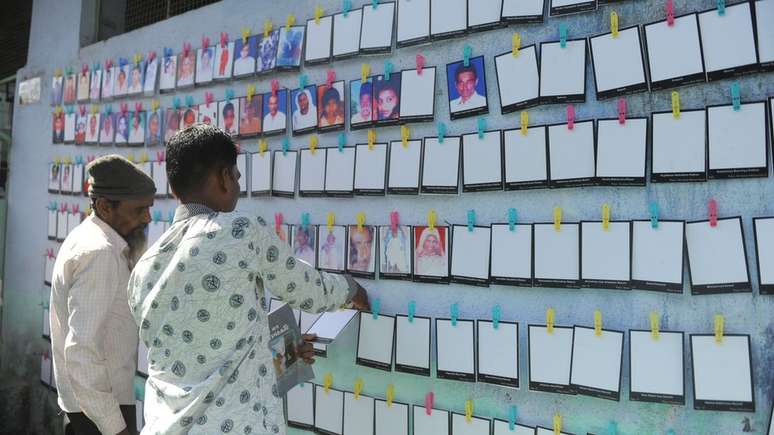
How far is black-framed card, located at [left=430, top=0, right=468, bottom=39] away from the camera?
1.96 m

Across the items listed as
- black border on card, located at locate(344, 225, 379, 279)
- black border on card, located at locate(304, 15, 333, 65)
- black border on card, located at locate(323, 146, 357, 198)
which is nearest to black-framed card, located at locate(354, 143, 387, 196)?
black border on card, located at locate(323, 146, 357, 198)

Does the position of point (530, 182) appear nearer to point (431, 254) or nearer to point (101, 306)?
point (431, 254)

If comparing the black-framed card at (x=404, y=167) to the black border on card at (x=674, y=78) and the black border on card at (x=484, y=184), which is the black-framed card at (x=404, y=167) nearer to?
the black border on card at (x=484, y=184)

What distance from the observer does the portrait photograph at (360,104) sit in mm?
2158

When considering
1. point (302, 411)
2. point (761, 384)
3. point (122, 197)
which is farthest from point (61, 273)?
point (761, 384)

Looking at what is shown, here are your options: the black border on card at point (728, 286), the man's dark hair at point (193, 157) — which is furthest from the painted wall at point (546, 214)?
the man's dark hair at point (193, 157)

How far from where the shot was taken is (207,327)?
139cm

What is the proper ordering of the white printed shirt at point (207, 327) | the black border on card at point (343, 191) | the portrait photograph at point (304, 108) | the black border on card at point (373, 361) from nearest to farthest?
the white printed shirt at point (207, 327), the black border on card at point (373, 361), the black border on card at point (343, 191), the portrait photograph at point (304, 108)

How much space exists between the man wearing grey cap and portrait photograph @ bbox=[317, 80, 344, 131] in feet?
2.17

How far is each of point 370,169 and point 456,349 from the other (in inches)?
27.1

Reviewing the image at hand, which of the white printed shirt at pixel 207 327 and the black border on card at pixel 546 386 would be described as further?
the black border on card at pixel 546 386

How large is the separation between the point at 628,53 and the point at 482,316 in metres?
0.87

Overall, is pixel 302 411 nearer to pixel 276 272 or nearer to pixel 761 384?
pixel 276 272

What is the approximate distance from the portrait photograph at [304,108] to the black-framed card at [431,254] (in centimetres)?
63
